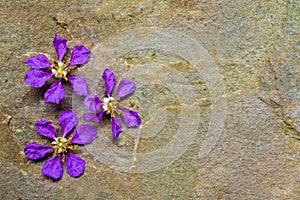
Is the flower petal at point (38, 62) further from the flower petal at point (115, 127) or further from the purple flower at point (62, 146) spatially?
the flower petal at point (115, 127)

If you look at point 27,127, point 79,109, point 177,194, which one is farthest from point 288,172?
point 27,127

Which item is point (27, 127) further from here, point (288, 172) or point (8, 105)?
point (288, 172)

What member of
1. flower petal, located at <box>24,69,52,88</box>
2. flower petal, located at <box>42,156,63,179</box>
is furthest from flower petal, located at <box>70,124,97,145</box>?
flower petal, located at <box>24,69,52,88</box>

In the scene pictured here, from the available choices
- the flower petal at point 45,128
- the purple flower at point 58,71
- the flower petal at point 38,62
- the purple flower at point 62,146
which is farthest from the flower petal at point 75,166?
the flower petal at point 38,62

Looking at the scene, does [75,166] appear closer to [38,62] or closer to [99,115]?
[99,115]

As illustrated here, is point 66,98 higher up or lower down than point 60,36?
lower down

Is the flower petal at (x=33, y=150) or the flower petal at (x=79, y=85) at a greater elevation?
the flower petal at (x=79, y=85)
